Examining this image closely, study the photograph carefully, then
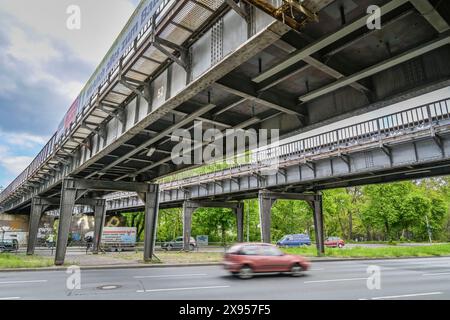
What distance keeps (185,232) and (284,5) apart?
35598mm

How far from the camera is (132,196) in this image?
4562 centimetres

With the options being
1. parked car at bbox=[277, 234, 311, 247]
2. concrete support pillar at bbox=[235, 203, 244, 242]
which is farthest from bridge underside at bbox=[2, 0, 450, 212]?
parked car at bbox=[277, 234, 311, 247]

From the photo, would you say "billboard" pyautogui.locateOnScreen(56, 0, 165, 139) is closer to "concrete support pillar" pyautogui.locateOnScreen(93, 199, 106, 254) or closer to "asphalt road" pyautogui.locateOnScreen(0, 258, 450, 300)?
"asphalt road" pyautogui.locateOnScreen(0, 258, 450, 300)

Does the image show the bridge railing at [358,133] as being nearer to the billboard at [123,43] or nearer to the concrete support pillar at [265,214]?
the concrete support pillar at [265,214]

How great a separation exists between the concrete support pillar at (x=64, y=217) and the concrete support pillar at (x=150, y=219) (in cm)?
484

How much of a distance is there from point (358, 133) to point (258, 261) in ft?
42.2

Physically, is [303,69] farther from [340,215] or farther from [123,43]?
[340,215]

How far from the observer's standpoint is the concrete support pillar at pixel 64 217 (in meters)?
19.0

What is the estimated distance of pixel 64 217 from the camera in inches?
777

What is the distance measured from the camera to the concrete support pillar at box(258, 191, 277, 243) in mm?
26947

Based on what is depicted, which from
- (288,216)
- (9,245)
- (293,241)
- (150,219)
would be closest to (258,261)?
(150,219)

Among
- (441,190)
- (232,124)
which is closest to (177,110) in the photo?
(232,124)
